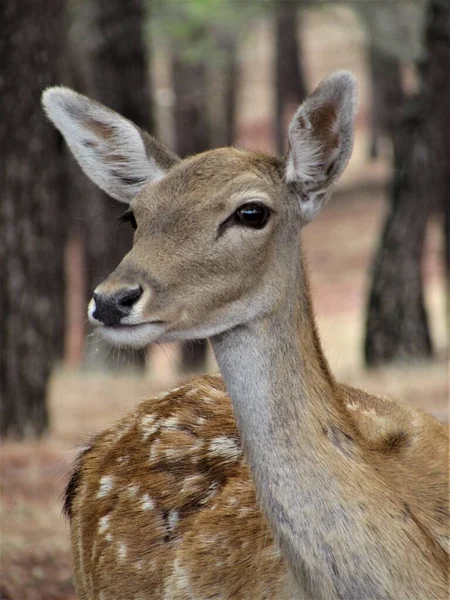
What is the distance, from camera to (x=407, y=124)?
43.9 ft

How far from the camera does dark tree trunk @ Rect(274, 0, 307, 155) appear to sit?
32781 mm

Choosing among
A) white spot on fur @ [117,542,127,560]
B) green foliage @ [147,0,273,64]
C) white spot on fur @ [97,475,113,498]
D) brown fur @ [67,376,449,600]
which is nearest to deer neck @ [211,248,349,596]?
brown fur @ [67,376,449,600]

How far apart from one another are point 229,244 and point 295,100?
3107 cm

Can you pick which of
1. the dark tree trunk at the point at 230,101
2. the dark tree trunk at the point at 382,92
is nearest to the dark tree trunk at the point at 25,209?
the dark tree trunk at the point at 382,92

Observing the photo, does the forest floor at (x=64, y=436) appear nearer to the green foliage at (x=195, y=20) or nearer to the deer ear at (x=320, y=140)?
the deer ear at (x=320, y=140)

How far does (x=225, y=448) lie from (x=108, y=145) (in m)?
1.25

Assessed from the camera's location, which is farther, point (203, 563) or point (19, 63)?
point (19, 63)

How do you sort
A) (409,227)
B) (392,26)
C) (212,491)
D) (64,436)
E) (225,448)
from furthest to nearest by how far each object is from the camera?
(392,26) → (409,227) → (64,436) → (225,448) → (212,491)

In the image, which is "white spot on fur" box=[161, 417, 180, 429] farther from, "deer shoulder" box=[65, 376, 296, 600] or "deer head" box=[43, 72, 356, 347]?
"deer head" box=[43, 72, 356, 347]

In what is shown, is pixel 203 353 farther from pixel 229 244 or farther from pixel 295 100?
pixel 295 100

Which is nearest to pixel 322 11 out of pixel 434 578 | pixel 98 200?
pixel 98 200

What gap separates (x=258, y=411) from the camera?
3855mm

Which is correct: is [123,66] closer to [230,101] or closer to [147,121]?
[147,121]

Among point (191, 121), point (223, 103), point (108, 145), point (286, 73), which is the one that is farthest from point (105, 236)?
point (286, 73)
